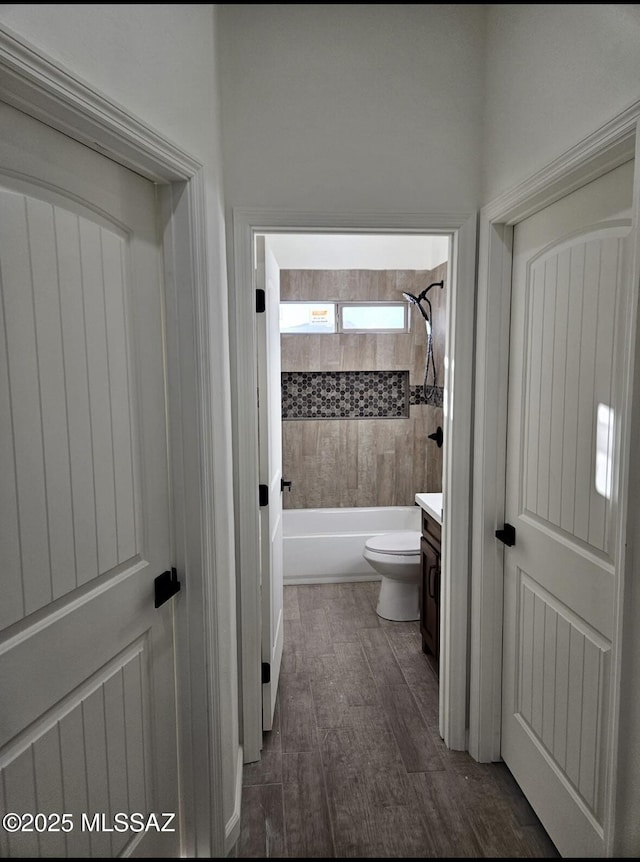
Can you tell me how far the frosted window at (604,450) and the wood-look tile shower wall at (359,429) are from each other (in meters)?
2.86

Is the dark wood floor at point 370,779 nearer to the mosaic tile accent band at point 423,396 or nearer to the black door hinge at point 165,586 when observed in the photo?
the black door hinge at point 165,586

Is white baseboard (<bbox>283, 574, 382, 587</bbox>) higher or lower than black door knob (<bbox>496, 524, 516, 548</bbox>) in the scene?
lower

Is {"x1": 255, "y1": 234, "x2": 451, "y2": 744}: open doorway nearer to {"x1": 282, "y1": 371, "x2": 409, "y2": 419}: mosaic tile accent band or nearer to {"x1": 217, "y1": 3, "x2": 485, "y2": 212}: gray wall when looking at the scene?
{"x1": 282, "y1": 371, "x2": 409, "y2": 419}: mosaic tile accent band

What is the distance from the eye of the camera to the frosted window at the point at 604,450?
4.88 feet

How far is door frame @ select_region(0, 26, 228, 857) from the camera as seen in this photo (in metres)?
A: 1.51

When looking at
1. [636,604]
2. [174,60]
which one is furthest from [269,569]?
[174,60]

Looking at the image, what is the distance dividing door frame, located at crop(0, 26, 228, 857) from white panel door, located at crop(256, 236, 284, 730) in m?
0.48

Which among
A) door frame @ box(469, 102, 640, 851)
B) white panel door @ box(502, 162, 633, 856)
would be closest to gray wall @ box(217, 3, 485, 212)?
door frame @ box(469, 102, 640, 851)

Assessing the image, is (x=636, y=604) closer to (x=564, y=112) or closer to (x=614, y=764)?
(x=614, y=764)

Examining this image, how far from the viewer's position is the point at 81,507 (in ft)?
4.20

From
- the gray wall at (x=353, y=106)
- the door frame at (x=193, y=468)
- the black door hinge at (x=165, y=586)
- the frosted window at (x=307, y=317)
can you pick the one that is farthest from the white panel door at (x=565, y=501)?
the frosted window at (x=307, y=317)

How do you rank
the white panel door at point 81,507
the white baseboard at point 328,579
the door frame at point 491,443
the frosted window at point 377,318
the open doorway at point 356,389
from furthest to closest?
the frosted window at point 377,318 → the open doorway at point 356,389 → the white baseboard at point 328,579 → the door frame at point 491,443 → the white panel door at point 81,507

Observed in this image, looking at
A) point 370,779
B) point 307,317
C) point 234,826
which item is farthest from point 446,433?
point 307,317

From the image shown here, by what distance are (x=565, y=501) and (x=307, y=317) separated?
10.1 ft
